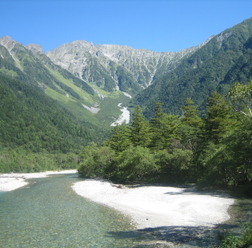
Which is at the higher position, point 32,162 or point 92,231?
point 32,162

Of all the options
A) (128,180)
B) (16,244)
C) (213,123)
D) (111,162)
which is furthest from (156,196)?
(111,162)

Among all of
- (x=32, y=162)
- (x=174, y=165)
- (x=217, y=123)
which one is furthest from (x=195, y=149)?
(x=32, y=162)

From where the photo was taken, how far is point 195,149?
55.4m

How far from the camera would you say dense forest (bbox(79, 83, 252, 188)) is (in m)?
36.7

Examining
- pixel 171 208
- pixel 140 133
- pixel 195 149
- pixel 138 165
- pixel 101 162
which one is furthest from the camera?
pixel 101 162

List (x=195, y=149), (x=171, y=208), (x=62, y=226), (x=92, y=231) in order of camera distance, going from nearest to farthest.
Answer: (x=92, y=231) → (x=62, y=226) → (x=171, y=208) → (x=195, y=149)

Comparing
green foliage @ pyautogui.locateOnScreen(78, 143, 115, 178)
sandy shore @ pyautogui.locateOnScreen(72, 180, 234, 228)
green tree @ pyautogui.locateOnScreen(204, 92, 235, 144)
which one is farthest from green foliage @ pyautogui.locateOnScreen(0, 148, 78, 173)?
green tree @ pyautogui.locateOnScreen(204, 92, 235, 144)

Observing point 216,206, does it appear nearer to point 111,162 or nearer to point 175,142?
point 175,142

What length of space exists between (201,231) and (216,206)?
1017cm

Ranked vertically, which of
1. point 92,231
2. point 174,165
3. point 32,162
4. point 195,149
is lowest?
point 92,231

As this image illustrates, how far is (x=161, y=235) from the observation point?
21.4m

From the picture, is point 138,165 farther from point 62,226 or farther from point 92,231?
point 92,231

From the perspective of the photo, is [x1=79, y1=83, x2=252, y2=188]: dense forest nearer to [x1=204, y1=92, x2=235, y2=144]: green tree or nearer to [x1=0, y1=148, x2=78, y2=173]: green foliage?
[x1=204, y1=92, x2=235, y2=144]: green tree

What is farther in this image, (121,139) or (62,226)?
(121,139)
